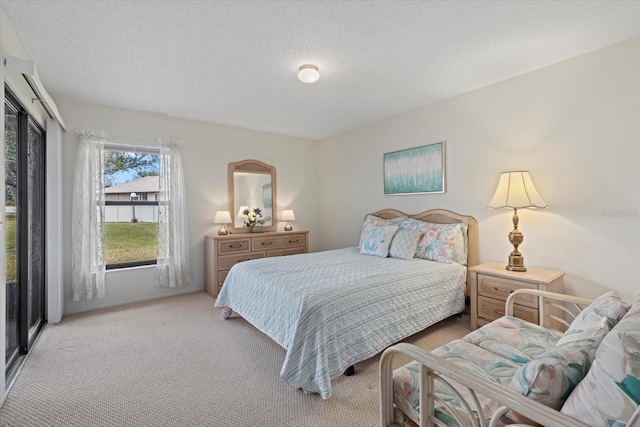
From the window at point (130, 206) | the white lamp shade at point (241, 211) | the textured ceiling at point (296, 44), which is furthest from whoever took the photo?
the white lamp shade at point (241, 211)

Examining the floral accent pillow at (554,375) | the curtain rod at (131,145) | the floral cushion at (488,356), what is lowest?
the floral cushion at (488,356)

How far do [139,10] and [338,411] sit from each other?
2789 millimetres

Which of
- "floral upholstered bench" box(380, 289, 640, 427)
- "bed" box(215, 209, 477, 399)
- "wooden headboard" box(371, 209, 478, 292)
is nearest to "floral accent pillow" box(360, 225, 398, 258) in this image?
"bed" box(215, 209, 477, 399)

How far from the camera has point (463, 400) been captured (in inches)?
40.6

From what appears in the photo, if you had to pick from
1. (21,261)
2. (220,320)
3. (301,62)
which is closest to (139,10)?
(301,62)

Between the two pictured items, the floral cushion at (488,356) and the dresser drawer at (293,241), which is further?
the dresser drawer at (293,241)

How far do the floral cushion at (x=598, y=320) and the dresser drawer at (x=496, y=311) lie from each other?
41.5 inches

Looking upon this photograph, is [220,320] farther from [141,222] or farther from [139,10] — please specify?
[139,10]

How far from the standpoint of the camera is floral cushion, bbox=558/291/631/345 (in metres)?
1.17

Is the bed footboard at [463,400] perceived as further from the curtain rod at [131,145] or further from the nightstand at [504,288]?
the curtain rod at [131,145]

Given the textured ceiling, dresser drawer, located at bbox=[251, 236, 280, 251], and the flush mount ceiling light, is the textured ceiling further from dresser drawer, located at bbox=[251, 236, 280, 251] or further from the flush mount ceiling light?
dresser drawer, located at bbox=[251, 236, 280, 251]

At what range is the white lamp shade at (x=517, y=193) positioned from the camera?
262 cm

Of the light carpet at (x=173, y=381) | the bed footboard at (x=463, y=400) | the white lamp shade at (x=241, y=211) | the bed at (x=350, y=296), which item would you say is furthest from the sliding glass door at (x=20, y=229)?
the bed footboard at (x=463, y=400)

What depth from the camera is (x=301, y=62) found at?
8.29ft
